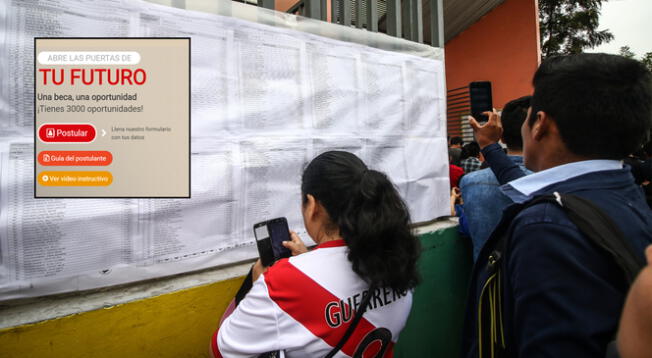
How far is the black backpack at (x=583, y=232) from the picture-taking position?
2.58 ft

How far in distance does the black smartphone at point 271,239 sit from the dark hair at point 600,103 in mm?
984

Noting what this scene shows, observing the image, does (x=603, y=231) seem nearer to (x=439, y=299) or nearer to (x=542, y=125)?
(x=542, y=125)

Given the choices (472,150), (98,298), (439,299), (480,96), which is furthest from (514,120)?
(472,150)

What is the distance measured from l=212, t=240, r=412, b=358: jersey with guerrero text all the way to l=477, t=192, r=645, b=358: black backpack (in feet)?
1.07

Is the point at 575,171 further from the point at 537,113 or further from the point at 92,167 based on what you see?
the point at 92,167

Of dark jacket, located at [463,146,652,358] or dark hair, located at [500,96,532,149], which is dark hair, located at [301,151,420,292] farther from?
dark hair, located at [500,96,532,149]

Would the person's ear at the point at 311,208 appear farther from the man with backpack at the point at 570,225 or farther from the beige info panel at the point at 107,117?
the man with backpack at the point at 570,225

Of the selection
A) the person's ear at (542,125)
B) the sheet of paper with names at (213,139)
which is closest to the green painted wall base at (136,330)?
the sheet of paper with names at (213,139)

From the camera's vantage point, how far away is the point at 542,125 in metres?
1.03

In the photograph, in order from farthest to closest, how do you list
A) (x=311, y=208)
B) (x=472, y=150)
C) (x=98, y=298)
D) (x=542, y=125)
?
(x=472, y=150), (x=98, y=298), (x=311, y=208), (x=542, y=125)

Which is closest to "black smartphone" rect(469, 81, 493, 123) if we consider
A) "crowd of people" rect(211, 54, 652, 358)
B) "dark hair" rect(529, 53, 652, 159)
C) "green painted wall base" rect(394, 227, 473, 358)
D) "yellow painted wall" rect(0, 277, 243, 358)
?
"green painted wall base" rect(394, 227, 473, 358)

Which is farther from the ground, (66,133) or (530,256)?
(66,133)

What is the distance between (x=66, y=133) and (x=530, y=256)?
1350 millimetres

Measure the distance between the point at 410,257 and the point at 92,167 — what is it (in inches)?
41.2
